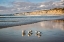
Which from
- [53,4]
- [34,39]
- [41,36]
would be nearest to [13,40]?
[34,39]

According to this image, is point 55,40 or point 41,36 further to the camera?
point 41,36

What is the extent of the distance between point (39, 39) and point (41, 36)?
270 mm

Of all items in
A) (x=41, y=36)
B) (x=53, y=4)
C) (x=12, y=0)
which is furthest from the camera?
(x=53, y=4)

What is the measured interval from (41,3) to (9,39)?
2392 millimetres

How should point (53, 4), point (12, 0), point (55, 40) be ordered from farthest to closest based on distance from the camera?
point (53, 4) → point (12, 0) → point (55, 40)

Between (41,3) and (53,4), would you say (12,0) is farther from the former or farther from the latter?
(53,4)

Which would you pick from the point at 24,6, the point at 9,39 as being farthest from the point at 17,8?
the point at 9,39

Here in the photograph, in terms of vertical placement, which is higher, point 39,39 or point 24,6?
point 24,6

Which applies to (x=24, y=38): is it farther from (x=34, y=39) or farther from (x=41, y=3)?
(x=41, y=3)

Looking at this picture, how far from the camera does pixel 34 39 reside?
3.87 m

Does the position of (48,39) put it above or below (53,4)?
below

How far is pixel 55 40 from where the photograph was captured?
379cm

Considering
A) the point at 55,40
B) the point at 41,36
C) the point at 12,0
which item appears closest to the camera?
the point at 55,40

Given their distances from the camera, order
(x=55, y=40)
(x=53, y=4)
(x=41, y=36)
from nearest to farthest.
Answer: (x=55, y=40)
(x=41, y=36)
(x=53, y=4)
